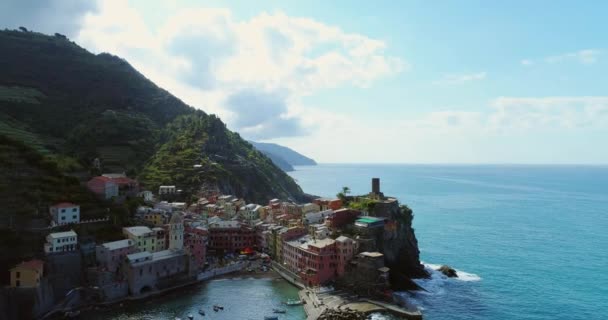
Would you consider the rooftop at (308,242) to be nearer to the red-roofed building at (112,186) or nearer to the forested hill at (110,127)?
the red-roofed building at (112,186)

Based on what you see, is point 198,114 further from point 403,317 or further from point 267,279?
point 403,317

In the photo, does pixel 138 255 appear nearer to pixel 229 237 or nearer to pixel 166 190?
pixel 229 237

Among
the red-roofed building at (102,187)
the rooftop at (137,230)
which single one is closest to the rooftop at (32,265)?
the rooftop at (137,230)

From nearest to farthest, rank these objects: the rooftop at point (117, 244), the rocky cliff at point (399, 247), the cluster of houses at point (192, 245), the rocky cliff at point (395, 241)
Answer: the cluster of houses at point (192, 245) < the rooftop at point (117, 244) < the rocky cliff at point (395, 241) < the rocky cliff at point (399, 247)

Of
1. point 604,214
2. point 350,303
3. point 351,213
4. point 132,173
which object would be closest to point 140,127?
point 132,173

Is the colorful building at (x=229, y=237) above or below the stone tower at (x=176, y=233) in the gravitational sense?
below

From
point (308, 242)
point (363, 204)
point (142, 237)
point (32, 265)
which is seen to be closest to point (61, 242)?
point (32, 265)
